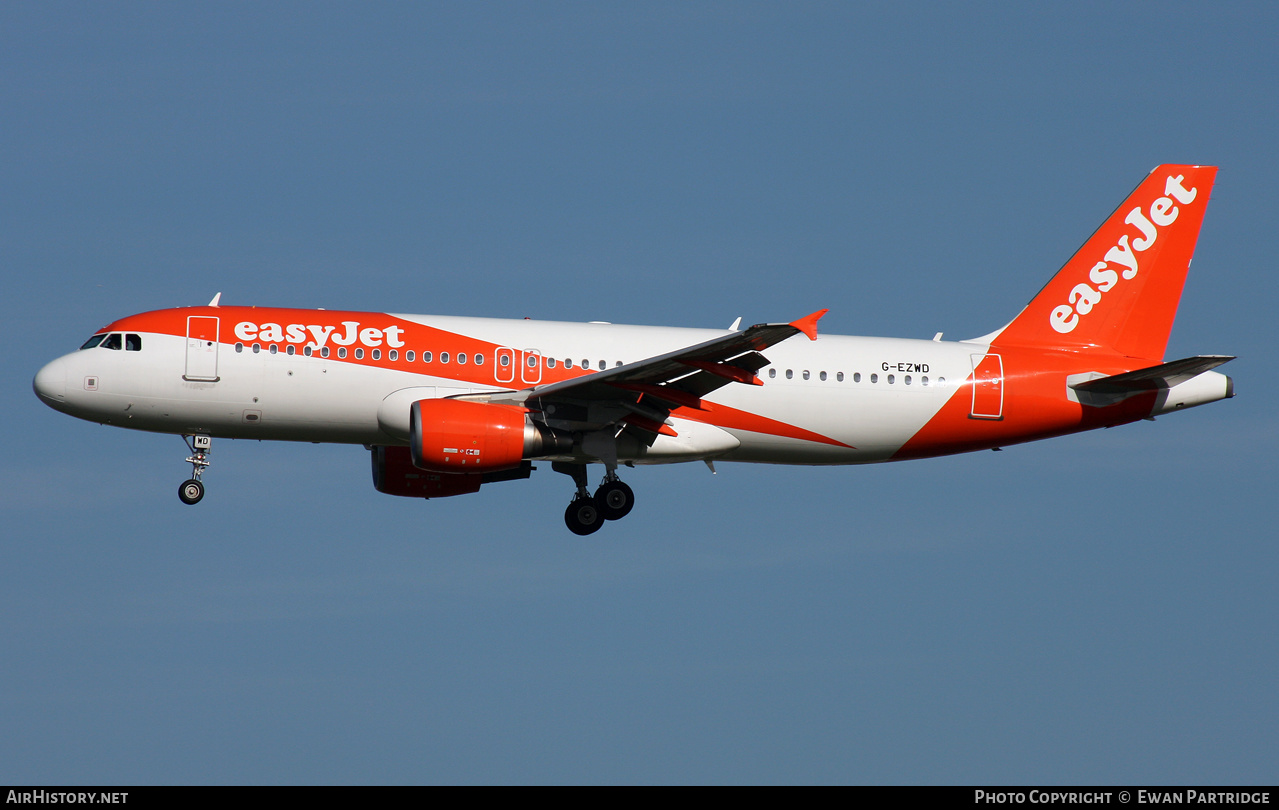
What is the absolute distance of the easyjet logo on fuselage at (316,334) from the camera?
32.0 meters

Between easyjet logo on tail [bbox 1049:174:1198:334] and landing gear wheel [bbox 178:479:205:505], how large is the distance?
800 inches

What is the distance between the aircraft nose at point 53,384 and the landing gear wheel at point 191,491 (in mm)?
3078

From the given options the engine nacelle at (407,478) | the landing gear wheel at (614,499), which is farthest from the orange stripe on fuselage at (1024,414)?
the engine nacelle at (407,478)

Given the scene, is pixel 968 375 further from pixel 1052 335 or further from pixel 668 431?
pixel 668 431

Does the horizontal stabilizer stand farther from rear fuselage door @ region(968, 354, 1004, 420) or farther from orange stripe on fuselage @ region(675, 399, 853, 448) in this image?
orange stripe on fuselage @ region(675, 399, 853, 448)

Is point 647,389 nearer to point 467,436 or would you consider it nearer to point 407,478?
point 467,436

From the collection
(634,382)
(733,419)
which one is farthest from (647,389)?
(733,419)

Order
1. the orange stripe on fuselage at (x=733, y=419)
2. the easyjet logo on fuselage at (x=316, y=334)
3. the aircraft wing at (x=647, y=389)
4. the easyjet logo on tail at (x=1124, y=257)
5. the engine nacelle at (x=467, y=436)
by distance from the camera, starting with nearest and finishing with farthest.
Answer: the aircraft wing at (x=647, y=389), the engine nacelle at (x=467, y=436), the easyjet logo on fuselage at (x=316, y=334), the orange stripe on fuselage at (x=733, y=419), the easyjet logo on tail at (x=1124, y=257)

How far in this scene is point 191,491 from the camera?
32.5 metres

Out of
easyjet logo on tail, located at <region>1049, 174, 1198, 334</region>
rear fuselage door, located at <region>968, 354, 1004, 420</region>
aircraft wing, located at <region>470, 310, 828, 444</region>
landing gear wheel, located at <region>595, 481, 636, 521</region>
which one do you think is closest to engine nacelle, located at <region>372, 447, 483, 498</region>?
landing gear wheel, located at <region>595, 481, 636, 521</region>

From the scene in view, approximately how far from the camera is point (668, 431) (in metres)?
33.2

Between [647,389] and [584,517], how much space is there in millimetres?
3916

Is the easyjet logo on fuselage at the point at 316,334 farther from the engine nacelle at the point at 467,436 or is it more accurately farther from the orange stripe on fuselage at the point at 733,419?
the orange stripe on fuselage at the point at 733,419
